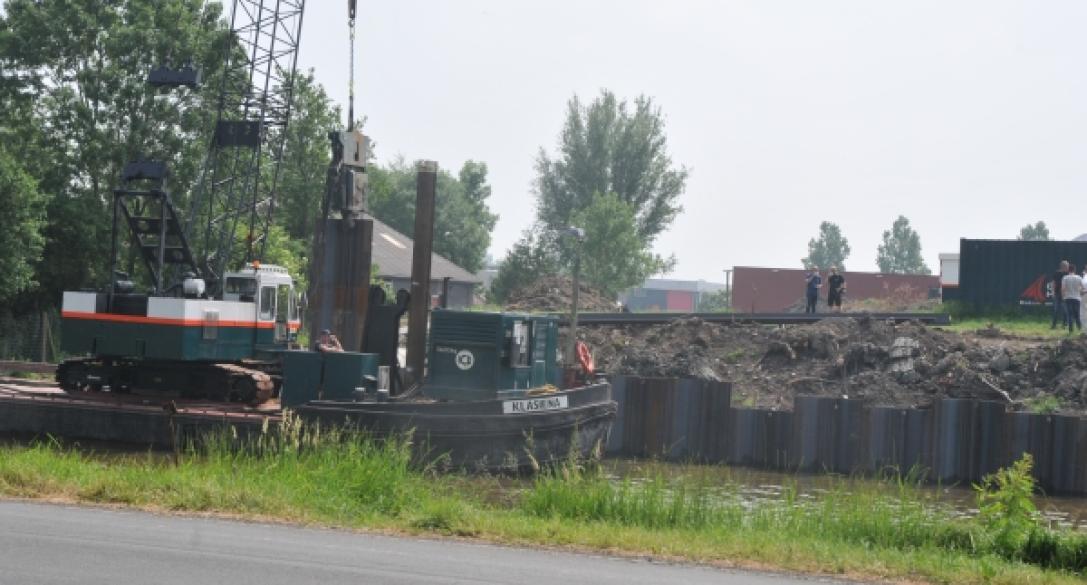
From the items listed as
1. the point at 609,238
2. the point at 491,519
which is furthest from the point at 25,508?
the point at 609,238

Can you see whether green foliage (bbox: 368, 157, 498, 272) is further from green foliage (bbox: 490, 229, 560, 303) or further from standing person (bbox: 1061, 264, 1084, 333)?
standing person (bbox: 1061, 264, 1084, 333)

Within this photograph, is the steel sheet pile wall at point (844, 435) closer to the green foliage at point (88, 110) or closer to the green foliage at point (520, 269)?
the green foliage at point (88, 110)

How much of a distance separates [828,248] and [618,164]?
63887mm

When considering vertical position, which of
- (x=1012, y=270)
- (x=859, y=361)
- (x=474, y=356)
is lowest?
(x=474, y=356)

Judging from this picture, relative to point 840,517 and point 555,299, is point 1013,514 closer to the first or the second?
point 840,517

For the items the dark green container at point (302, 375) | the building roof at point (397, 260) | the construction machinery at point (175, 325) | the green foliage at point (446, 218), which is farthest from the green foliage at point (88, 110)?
the green foliage at point (446, 218)

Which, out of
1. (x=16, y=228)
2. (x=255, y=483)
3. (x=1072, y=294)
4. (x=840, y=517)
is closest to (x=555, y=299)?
(x=1072, y=294)

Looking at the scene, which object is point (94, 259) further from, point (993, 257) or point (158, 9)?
point (993, 257)

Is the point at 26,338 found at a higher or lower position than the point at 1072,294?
lower

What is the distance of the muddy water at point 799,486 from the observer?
73.2 feet

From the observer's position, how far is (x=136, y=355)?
83.4 ft

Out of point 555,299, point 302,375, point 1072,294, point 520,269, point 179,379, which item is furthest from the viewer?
point 520,269

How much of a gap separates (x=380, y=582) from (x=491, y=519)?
12.3 feet

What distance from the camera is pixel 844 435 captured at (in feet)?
88.6
